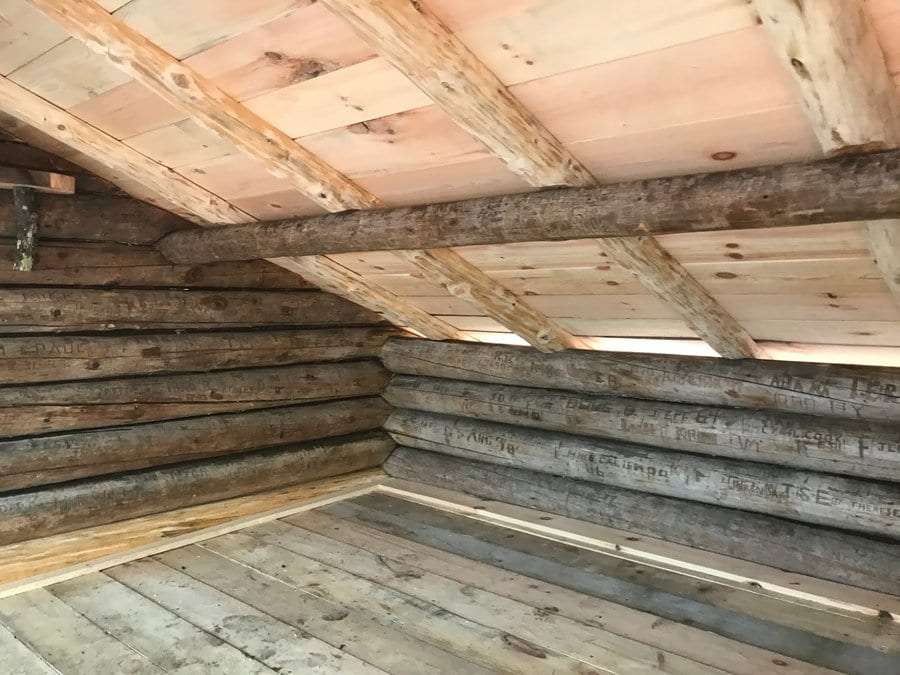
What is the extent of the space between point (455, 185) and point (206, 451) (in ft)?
7.74

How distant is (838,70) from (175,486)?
11.9ft

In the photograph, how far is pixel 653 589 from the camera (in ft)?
9.77

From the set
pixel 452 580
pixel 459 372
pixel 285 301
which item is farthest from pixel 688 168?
pixel 285 301

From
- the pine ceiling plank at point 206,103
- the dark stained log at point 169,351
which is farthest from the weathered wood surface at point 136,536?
the pine ceiling plank at point 206,103

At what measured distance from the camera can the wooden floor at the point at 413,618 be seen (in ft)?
7.91

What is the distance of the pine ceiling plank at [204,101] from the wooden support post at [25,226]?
138cm

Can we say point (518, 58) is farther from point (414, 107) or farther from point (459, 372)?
point (459, 372)

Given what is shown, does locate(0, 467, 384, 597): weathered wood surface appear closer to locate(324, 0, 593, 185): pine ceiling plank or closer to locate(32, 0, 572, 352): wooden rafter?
locate(32, 0, 572, 352): wooden rafter

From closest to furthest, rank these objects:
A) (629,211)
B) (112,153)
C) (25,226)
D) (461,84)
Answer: (461,84) < (629,211) < (112,153) < (25,226)

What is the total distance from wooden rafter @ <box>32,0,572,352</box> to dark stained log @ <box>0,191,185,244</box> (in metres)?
1.37

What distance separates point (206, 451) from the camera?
4.07m

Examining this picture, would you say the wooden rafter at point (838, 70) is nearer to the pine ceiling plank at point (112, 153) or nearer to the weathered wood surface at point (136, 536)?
the pine ceiling plank at point (112, 153)

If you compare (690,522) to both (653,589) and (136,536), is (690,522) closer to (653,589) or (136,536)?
(653,589)

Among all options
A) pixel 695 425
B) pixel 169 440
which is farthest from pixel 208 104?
pixel 695 425
